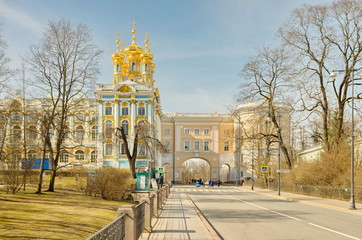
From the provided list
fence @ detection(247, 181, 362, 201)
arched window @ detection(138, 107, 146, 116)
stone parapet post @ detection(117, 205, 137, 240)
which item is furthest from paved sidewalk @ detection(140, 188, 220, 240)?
arched window @ detection(138, 107, 146, 116)

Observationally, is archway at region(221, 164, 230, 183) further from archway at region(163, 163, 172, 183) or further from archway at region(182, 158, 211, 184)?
archway at region(182, 158, 211, 184)

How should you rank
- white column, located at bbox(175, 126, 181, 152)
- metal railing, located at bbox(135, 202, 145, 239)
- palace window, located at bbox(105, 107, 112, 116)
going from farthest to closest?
white column, located at bbox(175, 126, 181, 152), palace window, located at bbox(105, 107, 112, 116), metal railing, located at bbox(135, 202, 145, 239)

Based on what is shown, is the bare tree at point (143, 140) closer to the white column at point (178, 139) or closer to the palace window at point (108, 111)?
the palace window at point (108, 111)

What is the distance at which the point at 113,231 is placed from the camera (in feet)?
23.8

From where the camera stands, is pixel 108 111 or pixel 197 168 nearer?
pixel 108 111

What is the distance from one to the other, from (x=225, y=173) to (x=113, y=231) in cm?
9380

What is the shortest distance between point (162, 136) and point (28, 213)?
79.9 metres

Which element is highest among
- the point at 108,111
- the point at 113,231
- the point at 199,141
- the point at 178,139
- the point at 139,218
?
the point at 108,111

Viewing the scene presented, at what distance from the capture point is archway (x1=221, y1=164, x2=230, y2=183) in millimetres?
97062

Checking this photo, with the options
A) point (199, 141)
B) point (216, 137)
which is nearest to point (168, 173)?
point (199, 141)

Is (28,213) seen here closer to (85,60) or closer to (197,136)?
(85,60)

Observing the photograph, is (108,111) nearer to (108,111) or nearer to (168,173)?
(108,111)

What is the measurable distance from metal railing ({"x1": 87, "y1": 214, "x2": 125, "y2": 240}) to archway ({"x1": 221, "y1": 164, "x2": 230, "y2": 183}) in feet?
292

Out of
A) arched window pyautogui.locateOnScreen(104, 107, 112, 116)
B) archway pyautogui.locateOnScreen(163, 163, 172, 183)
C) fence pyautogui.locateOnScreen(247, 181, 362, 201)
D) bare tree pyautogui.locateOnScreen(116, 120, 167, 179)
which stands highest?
arched window pyautogui.locateOnScreen(104, 107, 112, 116)
